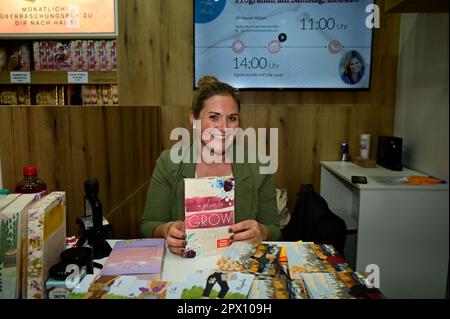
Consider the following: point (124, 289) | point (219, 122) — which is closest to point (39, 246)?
point (124, 289)

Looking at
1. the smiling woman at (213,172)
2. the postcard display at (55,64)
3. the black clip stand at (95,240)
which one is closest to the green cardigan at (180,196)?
the smiling woman at (213,172)

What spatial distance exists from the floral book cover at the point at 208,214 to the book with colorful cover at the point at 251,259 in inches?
1.5

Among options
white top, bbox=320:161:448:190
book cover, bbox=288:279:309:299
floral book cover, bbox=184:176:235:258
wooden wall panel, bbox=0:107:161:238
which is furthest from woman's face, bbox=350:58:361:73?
book cover, bbox=288:279:309:299

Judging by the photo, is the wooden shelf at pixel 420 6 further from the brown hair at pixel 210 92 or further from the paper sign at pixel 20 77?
the paper sign at pixel 20 77

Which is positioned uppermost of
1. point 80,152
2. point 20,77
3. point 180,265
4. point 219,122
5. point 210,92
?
point 20,77

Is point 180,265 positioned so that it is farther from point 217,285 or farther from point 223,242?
point 217,285

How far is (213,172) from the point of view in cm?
131

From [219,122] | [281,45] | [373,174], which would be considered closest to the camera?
[219,122]

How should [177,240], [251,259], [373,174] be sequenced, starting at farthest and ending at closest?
1. [373,174]
2. [177,240]
3. [251,259]

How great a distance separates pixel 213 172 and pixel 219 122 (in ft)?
0.62

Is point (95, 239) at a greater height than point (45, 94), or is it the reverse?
point (45, 94)

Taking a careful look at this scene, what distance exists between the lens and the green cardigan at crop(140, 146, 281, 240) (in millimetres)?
1288

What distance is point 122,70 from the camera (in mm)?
2361

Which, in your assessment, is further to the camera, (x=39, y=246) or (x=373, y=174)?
(x=373, y=174)
